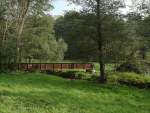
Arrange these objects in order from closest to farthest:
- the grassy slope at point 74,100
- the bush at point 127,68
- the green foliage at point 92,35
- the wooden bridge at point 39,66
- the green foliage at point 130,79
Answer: the grassy slope at point 74,100 < the green foliage at point 130,79 < the green foliage at point 92,35 < the bush at point 127,68 < the wooden bridge at point 39,66

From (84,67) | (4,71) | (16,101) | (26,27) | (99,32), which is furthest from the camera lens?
(26,27)

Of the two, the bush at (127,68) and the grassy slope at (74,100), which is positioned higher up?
the bush at (127,68)

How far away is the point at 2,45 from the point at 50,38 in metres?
28.0

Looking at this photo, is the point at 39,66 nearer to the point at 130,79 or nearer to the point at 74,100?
the point at 130,79

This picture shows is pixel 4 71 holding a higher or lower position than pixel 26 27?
lower

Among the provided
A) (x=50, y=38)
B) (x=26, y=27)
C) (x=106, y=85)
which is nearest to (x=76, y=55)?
(x=106, y=85)

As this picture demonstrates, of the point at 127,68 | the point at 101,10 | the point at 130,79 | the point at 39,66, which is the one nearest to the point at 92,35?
the point at 101,10

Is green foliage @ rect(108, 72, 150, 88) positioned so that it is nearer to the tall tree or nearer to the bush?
the tall tree

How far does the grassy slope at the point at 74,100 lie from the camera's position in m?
15.4

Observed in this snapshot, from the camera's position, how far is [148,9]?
2486 centimetres

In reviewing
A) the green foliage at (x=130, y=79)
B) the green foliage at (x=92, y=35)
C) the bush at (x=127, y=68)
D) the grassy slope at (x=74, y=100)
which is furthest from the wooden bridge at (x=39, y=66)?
the grassy slope at (x=74, y=100)

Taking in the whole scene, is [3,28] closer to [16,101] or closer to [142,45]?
[142,45]

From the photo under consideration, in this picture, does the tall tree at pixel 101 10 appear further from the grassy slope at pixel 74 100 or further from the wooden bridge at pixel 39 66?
the wooden bridge at pixel 39 66

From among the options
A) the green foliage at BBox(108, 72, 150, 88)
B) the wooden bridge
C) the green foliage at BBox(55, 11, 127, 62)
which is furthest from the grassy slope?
the wooden bridge
